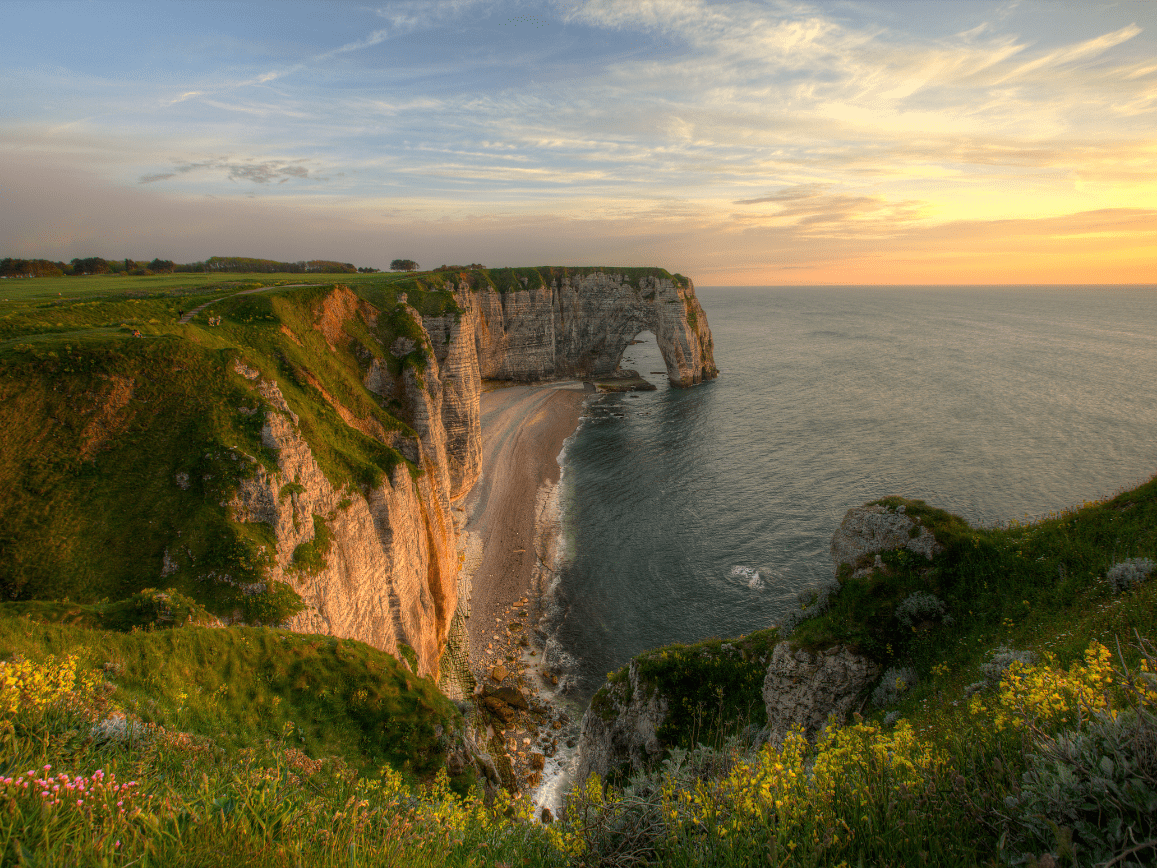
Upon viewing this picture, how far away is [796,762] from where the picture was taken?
8008 mm

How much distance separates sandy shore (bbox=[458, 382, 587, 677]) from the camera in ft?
140

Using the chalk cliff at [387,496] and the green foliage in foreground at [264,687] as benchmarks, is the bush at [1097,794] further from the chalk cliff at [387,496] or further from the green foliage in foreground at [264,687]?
the chalk cliff at [387,496]

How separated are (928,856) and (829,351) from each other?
501 feet

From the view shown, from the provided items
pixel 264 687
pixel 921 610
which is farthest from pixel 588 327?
pixel 264 687

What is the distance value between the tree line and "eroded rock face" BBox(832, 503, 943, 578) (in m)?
81.6

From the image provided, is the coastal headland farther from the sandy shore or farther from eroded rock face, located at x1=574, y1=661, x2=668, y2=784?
eroded rock face, located at x1=574, y1=661, x2=668, y2=784

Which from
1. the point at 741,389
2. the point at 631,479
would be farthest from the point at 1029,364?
the point at 631,479

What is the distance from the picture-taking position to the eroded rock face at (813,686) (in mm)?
17438

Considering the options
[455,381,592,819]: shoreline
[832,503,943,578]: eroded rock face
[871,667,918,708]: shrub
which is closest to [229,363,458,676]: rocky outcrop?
[455,381,592,819]: shoreline

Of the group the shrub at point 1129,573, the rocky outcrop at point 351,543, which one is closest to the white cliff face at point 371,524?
the rocky outcrop at point 351,543

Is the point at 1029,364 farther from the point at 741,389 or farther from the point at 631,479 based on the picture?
the point at 631,479

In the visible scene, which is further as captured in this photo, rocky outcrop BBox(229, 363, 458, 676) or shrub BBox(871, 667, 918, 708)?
rocky outcrop BBox(229, 363, 458, 676)

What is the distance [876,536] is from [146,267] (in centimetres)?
9325

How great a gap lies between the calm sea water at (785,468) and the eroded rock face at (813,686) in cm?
1915
